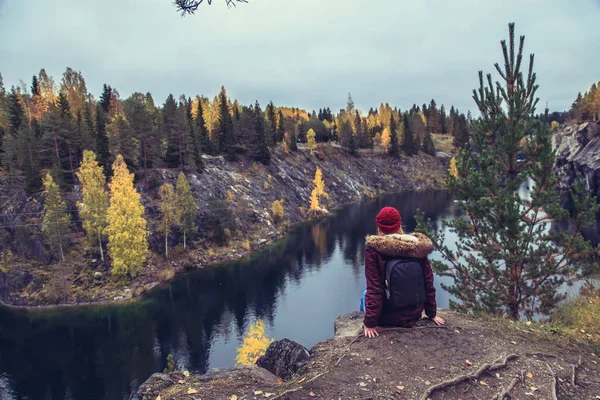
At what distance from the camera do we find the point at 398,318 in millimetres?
7582

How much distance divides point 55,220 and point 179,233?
50.9 ft

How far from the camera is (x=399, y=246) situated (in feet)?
22.6

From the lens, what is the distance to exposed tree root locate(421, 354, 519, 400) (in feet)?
19.5

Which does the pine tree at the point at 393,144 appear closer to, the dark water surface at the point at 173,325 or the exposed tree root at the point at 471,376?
the dark water surface at the point at 173,325

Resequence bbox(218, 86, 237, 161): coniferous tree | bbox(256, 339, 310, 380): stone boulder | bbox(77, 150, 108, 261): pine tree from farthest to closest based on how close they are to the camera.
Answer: bbox(218, 86, 237, 161): coniferous tree
bbox(77, 150, 108, 261): pine tree
bbox(256, 339, 310, 380): stone boulder

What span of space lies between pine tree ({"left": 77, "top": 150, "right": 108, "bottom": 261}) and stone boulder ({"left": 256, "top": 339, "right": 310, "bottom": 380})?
42258mm

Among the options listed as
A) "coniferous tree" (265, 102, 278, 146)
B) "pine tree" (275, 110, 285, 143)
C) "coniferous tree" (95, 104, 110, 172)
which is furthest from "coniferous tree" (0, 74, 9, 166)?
"pine tree" (275, 110, 285, 143)

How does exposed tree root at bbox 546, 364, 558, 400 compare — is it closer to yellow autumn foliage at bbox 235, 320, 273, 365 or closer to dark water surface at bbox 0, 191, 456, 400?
yellow autumn foliage at bbox 235, 320, 273, 365

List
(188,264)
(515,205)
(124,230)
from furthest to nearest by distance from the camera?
1. (188,264)
2. (124,230)
3. (515,205)

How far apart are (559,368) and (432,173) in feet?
406

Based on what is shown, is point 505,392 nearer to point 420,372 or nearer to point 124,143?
point 420,372

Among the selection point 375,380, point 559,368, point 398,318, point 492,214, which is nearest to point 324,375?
point 375,380

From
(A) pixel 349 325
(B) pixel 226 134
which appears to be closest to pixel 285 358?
(A) pixel 349 325

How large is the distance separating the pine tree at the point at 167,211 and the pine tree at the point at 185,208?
746 mm
